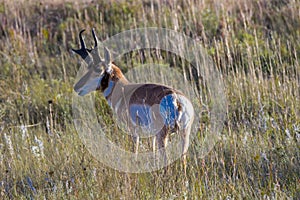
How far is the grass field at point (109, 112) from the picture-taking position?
4.53 meters

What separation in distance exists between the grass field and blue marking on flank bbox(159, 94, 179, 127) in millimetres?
354

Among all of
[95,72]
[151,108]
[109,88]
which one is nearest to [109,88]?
[109,88]

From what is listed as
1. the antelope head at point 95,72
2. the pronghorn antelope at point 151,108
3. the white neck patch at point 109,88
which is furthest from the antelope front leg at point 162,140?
the antelope head at point 95,72

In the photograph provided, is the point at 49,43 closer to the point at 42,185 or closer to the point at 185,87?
the point at 185,87

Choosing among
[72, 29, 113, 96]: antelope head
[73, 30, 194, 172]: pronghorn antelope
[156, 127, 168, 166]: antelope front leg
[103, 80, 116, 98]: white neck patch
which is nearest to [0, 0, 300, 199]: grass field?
[156, 127, 168, 166]: antelope front leg

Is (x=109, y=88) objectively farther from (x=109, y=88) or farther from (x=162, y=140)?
(x=162, y=140)

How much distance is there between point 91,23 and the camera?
412 inches

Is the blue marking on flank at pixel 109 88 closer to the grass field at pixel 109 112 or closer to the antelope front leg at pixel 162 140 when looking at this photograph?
the grass field at pixel 109 112

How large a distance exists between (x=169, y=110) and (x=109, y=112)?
2.27 meters

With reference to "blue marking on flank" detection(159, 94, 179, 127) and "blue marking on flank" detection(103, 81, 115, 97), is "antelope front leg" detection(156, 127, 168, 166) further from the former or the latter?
"blue marking on flank" detection(103, 81, 115, 97)

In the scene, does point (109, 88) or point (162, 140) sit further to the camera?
point (109, 88)

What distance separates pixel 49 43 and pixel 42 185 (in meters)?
5.61

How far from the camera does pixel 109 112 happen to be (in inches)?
282

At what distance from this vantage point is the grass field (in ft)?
14.9
